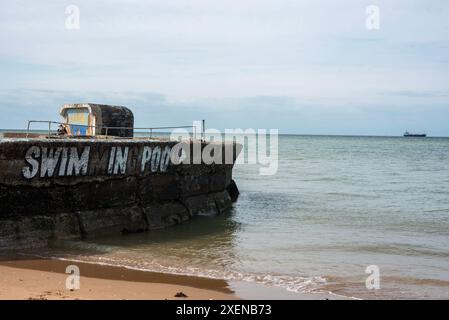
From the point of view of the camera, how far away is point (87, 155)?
38.3ft

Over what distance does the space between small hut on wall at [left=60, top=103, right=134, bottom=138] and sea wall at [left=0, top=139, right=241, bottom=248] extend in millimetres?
3652

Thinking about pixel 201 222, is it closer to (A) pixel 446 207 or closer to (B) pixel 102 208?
(B) pixel 102 208

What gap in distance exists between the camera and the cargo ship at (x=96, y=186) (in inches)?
410

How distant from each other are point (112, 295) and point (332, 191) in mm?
17575

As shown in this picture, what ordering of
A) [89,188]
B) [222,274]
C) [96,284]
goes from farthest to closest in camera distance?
Result: [89,188], [222,274], [96,284]

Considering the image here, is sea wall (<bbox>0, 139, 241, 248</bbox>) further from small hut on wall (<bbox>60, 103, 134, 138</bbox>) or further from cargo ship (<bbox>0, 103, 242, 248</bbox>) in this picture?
small hut on wall (<bbox>60, 103, 134, 138</bbox>)

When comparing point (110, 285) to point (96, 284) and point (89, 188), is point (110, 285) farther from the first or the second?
point (89, 188)

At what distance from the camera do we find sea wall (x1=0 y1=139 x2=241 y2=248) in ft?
34.1

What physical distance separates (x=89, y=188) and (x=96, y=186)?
0.64ft

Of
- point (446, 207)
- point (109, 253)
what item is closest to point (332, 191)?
point (446, 207)

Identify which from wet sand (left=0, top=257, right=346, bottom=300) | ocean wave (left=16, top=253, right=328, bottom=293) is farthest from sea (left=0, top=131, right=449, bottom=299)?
wet sand (left=0, top=257, right=346, bottom=300)

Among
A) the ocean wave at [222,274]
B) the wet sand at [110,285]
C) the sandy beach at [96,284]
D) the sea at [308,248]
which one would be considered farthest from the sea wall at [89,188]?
the sandy beach at [96,284]

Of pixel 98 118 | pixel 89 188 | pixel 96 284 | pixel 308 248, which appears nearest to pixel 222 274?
pixel 96 284

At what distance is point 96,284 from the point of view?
8148mm
